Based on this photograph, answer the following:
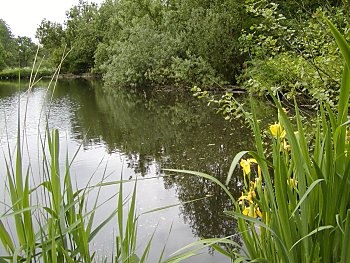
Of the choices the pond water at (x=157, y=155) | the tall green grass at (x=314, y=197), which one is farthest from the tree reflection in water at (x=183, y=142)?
the tall green grass at (x=314, y=197)

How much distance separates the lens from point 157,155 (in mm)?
7453

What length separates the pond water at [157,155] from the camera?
403cm

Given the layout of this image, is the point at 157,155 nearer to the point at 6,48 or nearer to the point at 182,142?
the point at 182,142

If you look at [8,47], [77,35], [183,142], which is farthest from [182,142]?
[8,47]

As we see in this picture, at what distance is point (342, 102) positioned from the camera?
1.15 meters

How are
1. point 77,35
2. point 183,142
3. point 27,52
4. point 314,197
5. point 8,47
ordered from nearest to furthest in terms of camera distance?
point 314,197, point 183,142, point 27,52, point 77,35, point 8,47

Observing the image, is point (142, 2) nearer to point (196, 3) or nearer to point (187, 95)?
point (196, 3)

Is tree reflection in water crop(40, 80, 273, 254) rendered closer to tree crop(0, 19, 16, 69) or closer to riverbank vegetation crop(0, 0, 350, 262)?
riverbank vegetation crop(0, 0, 350, 262)

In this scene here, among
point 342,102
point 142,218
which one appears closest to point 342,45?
point 342,102

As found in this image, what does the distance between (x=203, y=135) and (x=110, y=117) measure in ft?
15.8

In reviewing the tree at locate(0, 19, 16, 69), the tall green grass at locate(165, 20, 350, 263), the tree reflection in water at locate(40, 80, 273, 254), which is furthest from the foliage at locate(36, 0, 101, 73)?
the tall green grass at locate(165, 20, 350, 263)

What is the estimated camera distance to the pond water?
403 cm

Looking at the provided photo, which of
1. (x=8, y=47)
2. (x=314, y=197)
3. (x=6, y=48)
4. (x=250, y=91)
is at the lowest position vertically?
(x=314, y=197)

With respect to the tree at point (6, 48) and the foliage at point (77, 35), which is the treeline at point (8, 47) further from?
the foliage at point (77, 35)
